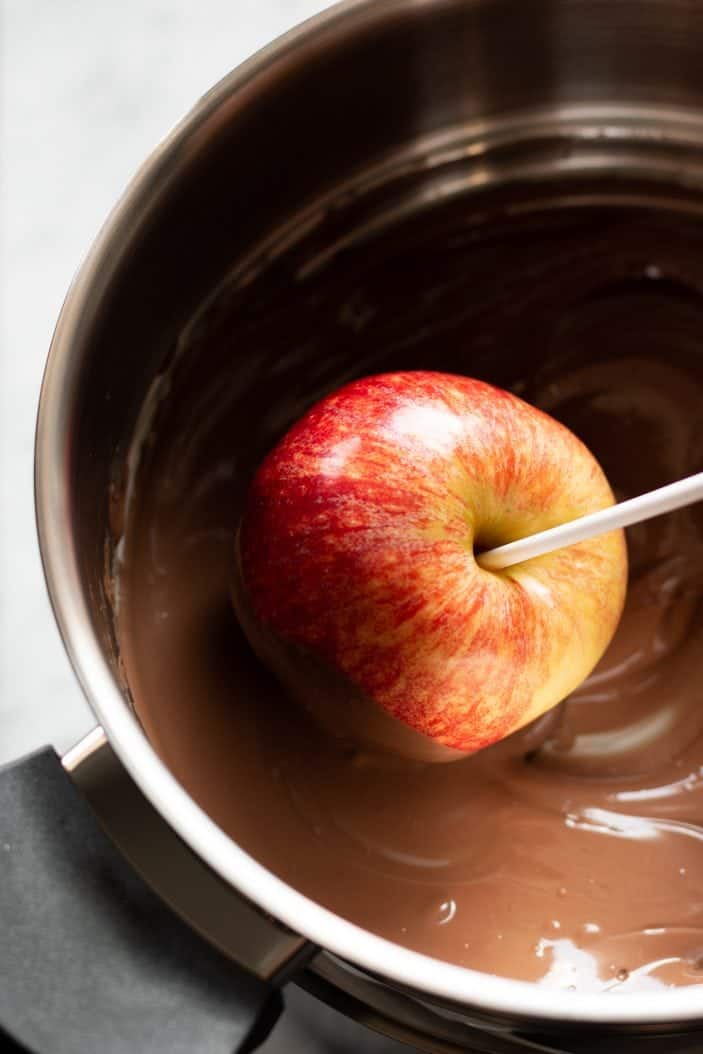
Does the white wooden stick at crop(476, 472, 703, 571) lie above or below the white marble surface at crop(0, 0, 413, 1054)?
below

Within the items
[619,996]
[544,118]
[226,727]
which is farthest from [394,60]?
[619,996]

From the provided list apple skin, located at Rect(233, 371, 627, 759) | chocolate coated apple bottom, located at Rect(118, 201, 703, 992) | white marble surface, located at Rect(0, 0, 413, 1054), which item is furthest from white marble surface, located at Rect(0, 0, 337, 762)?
apple skin, located at Rect(233, 371, 627, 759)

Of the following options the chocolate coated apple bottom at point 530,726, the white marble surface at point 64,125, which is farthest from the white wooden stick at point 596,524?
the white marble surface at point 64,125

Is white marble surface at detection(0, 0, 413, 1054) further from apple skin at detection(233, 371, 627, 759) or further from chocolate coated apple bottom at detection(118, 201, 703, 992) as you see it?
apple skin at detection(233, 371, 627, 759)

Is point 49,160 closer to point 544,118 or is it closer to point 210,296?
point 210,296

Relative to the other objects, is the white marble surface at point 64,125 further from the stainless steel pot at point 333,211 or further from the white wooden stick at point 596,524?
the white wooden stick at point 596,524

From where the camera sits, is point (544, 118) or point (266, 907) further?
point (544, 118)

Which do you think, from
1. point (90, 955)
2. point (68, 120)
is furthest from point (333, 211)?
point (90, 955)
